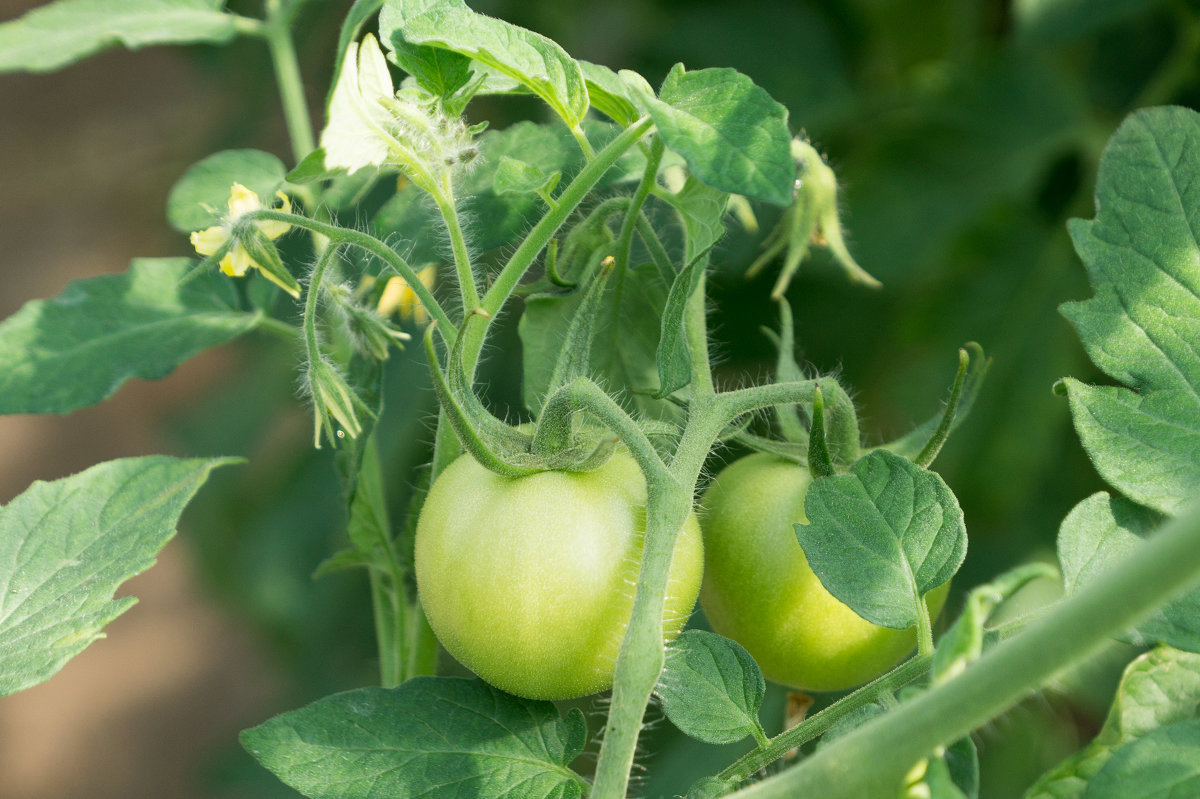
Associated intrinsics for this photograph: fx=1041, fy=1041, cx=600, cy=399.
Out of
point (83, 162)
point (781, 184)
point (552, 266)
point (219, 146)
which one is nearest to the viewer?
point (781, 184)

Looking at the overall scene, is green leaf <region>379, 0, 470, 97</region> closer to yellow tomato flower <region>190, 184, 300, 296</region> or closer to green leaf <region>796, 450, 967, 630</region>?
yellow tomato flower <region>190, 184, 300, 296</region>

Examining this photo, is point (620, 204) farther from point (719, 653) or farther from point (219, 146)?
point (219, 146)

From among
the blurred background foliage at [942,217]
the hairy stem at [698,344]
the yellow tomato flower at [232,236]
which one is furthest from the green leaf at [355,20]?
the blurred background foliage at [942,217]

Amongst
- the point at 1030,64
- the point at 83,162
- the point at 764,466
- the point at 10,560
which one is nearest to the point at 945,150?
the point at 1030,64

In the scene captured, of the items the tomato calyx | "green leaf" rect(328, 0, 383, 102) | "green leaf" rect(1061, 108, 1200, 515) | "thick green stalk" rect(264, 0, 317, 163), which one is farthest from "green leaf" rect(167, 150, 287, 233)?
"green leaf" rect(1061, 108, 1200, 515)

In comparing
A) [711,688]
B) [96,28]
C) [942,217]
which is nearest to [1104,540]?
[711,688]
